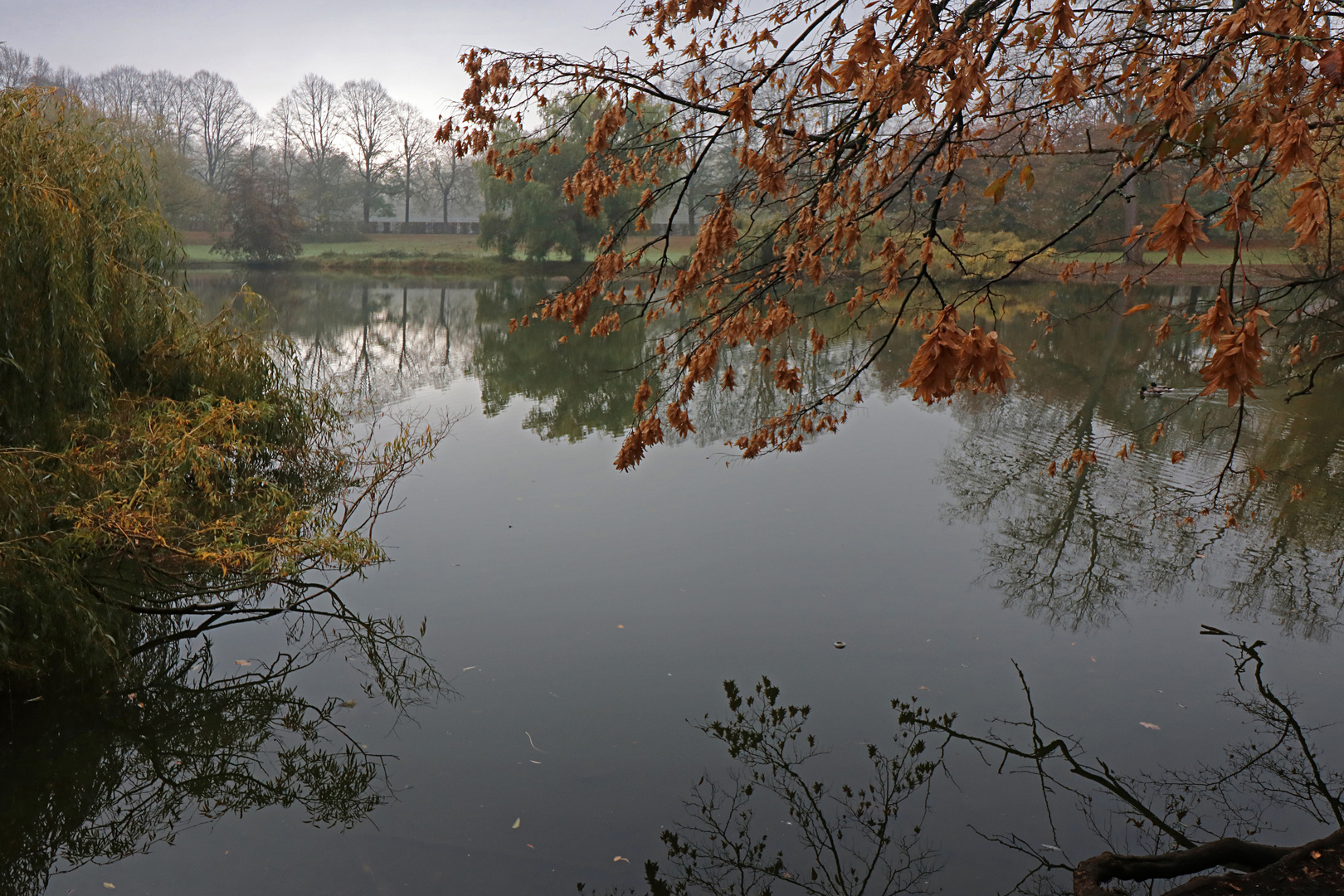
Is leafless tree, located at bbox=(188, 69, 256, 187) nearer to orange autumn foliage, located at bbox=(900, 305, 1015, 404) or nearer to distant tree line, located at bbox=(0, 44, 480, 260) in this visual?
distant tree line, located at bbox=(0, 44, 480, 260)

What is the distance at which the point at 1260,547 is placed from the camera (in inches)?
308

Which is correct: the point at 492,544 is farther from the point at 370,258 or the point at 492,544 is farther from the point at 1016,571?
the point at 370,258

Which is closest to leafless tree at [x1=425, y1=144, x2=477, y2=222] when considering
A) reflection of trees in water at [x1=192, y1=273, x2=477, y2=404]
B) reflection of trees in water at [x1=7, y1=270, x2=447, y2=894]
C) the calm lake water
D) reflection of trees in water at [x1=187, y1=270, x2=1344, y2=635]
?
reflection of trees in water at [x1=192, y1=273, x2=477, y2=404]

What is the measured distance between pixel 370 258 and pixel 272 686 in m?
42.6

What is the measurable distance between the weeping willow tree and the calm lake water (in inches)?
17.3

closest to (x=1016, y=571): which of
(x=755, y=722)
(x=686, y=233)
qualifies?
(x=755, y=722)

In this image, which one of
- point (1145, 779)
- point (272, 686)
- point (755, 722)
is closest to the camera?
point (1145, 779)

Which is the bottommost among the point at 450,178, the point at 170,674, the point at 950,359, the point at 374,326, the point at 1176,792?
the point at 170,674

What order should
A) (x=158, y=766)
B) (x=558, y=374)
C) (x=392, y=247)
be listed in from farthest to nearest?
1. (x=392, y=247)
2. (x=558, y=374)
3. (x=158, y=766)

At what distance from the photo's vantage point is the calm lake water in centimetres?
429

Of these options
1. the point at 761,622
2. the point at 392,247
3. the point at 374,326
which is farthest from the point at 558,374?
the point at 392,247

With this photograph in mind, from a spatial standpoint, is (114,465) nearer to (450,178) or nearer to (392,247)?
(392,247)

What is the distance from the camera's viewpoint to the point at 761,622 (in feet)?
20.9

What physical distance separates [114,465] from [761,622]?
14.4 ft
